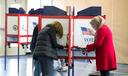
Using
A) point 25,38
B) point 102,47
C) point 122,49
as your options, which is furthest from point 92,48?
point 122,49

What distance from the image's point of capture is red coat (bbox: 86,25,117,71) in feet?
16.1

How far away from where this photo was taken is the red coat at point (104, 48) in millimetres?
4900

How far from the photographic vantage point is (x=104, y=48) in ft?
16.3

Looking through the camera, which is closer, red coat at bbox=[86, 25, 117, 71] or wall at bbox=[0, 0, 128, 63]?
red coat at bbox=[86, 25, 117, 71]

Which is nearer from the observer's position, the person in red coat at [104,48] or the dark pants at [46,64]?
the person in red coat at [104,48]

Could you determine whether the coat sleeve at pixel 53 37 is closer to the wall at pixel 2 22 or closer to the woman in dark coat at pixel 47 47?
the woman in dark coat at pixel 47 47

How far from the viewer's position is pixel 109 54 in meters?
4.98

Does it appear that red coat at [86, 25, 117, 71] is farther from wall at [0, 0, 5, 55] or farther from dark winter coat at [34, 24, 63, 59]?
wall at [0, 0, 5, 55]

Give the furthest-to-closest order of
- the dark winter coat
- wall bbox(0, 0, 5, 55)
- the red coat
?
1. wall bbox(0, 0, 5, 55)
2. the dark winter coat
3. the red coat

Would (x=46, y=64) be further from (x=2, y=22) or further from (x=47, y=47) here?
(x=2, y=22)

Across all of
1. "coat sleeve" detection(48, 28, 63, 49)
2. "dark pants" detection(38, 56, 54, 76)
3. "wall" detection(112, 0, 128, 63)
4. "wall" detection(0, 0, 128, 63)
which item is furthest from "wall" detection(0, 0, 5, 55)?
"coat sleeve" detection(48, 28, 63, 49)

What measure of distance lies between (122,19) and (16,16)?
3.92m

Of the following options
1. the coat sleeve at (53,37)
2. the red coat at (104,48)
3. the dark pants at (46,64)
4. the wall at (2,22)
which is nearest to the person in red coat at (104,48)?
the red coat at (104,48)

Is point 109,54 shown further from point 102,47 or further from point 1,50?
point 1,50
